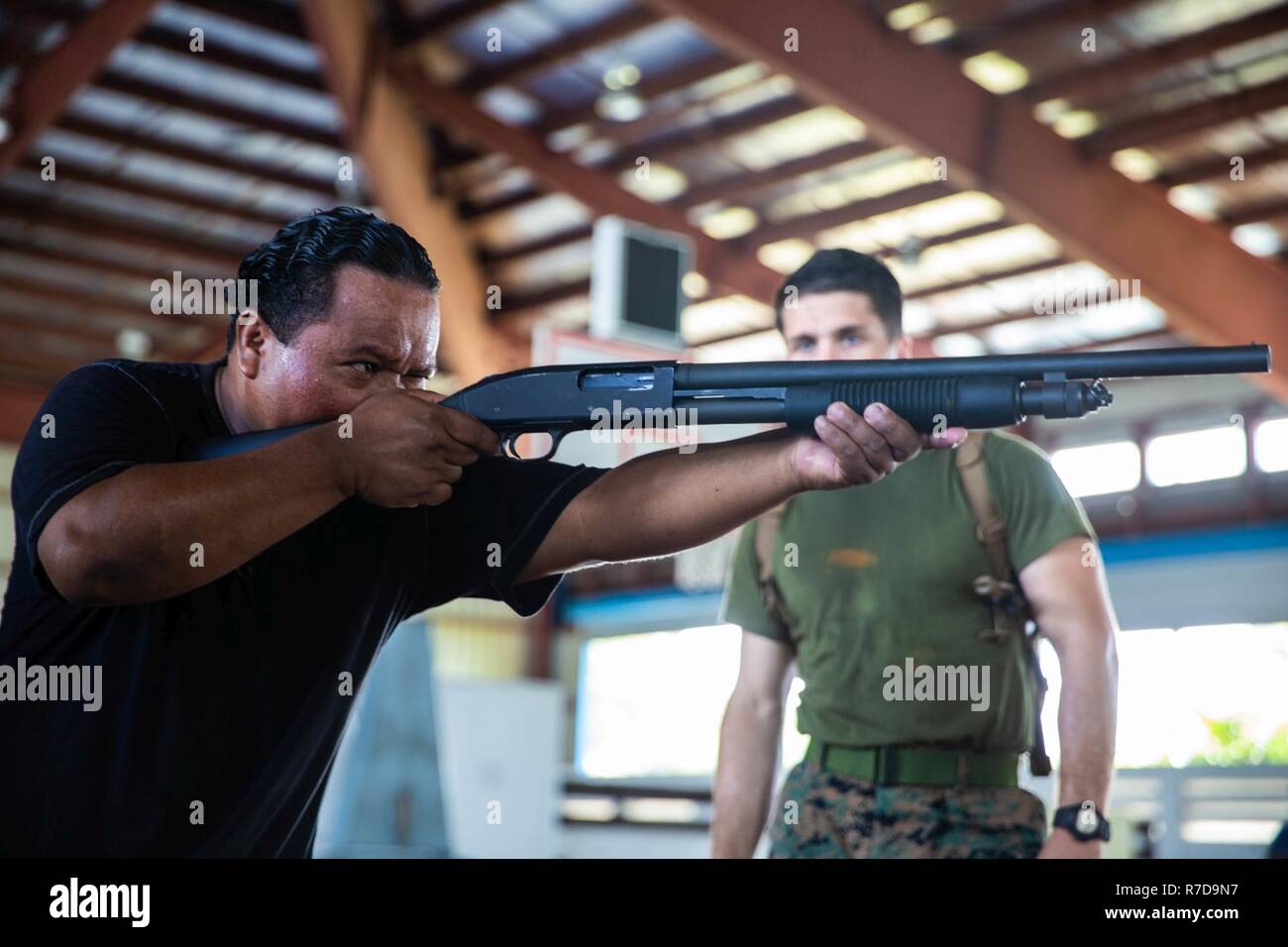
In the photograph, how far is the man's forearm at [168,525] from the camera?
61.8 inches

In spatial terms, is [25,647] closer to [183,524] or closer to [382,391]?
[183,524]

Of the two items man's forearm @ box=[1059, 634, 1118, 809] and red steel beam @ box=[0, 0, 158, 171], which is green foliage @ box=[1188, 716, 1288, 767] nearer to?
red steel beam @ box=[0, 0, 158, 171]

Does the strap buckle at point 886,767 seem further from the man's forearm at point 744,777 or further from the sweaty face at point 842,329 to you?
the sweaty face at point 842,329

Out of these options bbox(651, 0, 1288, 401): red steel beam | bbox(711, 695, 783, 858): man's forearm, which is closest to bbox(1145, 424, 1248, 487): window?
bbox(651, 0, 1288, 401): red steel beam

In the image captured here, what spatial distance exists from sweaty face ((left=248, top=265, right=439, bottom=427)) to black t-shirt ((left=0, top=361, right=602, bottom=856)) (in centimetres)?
12

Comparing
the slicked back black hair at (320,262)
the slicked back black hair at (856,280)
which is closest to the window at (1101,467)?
the slicked back black hair at (856,280)

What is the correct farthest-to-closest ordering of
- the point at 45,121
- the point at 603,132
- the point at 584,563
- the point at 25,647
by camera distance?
the point at 603,132
the point at 45,121
the point at 584,563
the point at 25,647

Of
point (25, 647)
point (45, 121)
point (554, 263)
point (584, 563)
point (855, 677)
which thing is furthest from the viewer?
point (554, 263)

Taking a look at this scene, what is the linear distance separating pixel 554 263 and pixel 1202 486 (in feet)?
21.6

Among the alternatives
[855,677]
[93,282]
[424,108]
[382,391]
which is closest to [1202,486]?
[424,108]

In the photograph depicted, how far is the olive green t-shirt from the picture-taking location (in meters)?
2.47

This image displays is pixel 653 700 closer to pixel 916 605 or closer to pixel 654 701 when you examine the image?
pixel 654 701

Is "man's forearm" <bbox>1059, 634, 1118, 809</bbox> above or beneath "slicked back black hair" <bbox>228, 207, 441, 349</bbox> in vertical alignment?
beneath

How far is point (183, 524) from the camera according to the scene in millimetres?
1578
